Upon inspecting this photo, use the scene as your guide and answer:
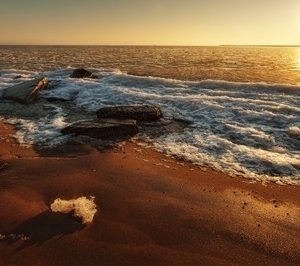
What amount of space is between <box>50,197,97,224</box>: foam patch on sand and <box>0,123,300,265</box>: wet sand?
0.37ft

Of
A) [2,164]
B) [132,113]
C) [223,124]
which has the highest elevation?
[2,164]

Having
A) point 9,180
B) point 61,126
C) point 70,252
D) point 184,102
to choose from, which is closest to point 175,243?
point 70,252

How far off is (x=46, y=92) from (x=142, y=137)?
27.9 ft

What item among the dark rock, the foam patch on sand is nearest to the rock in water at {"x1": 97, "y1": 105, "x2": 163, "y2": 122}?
the dark rock

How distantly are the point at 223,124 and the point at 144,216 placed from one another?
20.8 ft

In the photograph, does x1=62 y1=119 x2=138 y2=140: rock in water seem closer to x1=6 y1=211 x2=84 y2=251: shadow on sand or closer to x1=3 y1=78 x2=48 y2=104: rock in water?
x1=6 y1=211 x2=84 y2=251: shadow on sand

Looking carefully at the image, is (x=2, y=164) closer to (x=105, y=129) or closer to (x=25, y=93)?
(x=105, y=129)

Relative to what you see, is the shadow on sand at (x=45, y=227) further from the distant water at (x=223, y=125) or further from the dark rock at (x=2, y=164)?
the distant water at (x=223, y=125)

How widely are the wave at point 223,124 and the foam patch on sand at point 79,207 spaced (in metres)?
2.96

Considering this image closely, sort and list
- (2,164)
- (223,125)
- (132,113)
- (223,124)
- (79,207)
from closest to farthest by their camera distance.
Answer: (79,207)
(2,164)
(223,125)
(223,124)
(132,113)

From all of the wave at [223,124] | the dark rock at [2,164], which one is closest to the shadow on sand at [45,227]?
the dark rock at [2,164]

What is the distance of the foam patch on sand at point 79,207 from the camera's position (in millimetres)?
Answer: 4992

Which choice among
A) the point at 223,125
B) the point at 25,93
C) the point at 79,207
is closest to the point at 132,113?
the point at 223,125

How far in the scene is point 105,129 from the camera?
9.37 meters
